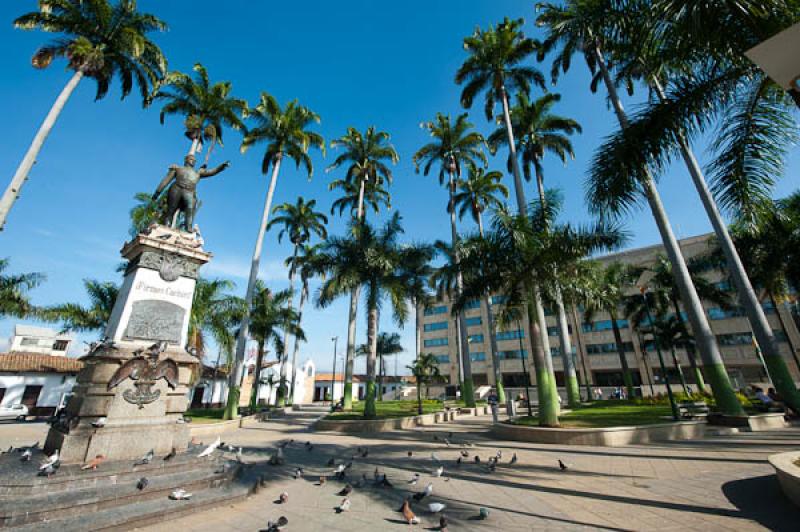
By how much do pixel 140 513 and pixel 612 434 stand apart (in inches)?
460

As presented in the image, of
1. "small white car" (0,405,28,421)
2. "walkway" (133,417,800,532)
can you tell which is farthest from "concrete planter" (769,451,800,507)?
"small white car" (0,405,28,421)

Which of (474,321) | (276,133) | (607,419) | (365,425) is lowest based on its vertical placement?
(365,425)

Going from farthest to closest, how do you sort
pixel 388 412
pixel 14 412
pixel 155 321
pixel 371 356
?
pixel 14 412, pixel 388 412, pixel 371 356, pixel 155 321

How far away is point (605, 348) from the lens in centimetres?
4372

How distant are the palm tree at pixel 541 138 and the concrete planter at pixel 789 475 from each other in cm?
1633

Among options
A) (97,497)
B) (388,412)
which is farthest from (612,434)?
(388,412)

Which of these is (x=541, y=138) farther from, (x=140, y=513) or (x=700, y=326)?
(x=140, y=513)

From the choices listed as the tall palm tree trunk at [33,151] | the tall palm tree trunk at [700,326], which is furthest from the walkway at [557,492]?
the tall palm tree trunk at [33,151]

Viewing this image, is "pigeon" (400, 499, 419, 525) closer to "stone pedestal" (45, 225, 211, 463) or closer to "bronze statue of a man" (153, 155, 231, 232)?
"stone pedestal" (45, 225, 211, 463)

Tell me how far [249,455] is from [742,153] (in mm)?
13691

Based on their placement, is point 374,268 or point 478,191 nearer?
point 374,268

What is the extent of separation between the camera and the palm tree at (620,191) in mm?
6867

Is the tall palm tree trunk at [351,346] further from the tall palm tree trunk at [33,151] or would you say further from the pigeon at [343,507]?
the pigeon at [343,507]

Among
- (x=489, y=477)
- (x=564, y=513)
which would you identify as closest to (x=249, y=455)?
(x=489, y=477)
